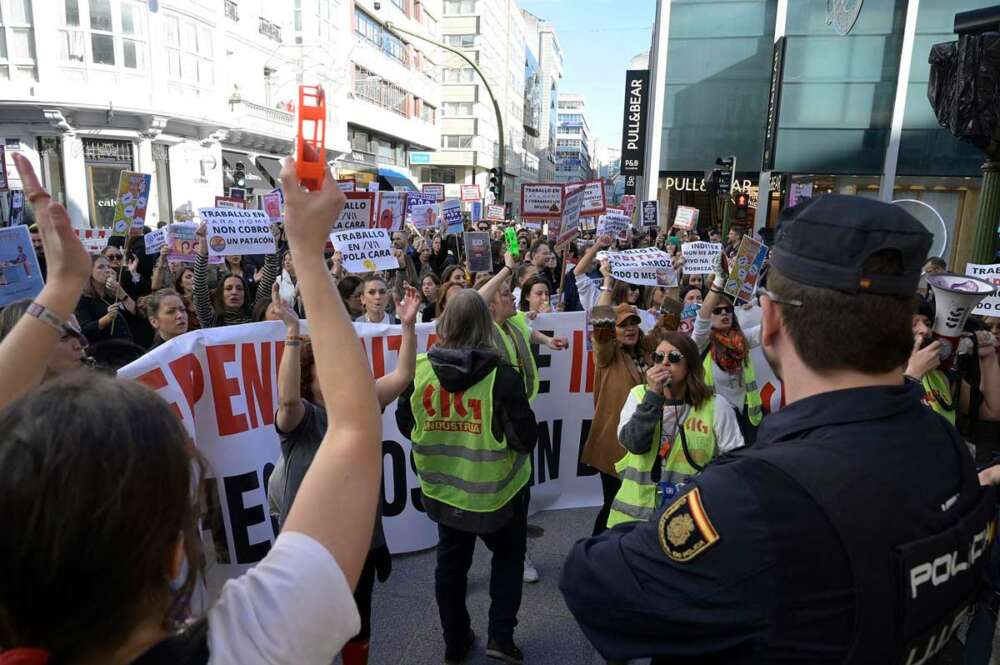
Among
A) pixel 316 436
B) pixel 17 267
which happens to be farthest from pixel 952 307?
pixel 17 267

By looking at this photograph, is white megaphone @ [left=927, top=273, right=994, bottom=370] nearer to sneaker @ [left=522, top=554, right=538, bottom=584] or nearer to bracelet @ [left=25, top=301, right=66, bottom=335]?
sneaker @ [left=522, top=554, right=538, bottom=584]

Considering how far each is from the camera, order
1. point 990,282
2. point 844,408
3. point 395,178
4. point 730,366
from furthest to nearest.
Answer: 1. point 395,178
2. point 990,282
3. point 730,366
4. point 844,408

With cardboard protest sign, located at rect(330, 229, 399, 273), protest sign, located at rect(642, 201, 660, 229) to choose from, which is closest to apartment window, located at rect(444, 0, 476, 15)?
protest sign, located at rect(642, 201, 660, 229)

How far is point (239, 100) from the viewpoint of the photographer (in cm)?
2389

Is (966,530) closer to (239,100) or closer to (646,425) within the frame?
(646,425)

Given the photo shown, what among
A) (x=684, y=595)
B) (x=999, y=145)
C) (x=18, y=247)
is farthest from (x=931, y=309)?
(x=18, y=247)

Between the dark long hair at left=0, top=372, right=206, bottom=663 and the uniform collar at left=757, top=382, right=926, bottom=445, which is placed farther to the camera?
the uniform collar at left=757, top=382, right=926, bottom=445

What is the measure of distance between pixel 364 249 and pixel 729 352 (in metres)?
3.69

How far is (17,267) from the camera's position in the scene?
3.99 metres

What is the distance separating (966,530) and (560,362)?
13.4 ft

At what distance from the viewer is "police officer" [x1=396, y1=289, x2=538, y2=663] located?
3.20m

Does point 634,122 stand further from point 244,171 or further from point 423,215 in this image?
point 423,215

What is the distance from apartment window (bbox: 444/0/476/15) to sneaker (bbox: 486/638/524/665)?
205 feet

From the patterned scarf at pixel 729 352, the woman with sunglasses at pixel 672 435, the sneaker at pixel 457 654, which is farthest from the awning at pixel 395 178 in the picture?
the sneaker at pixel 457 654
